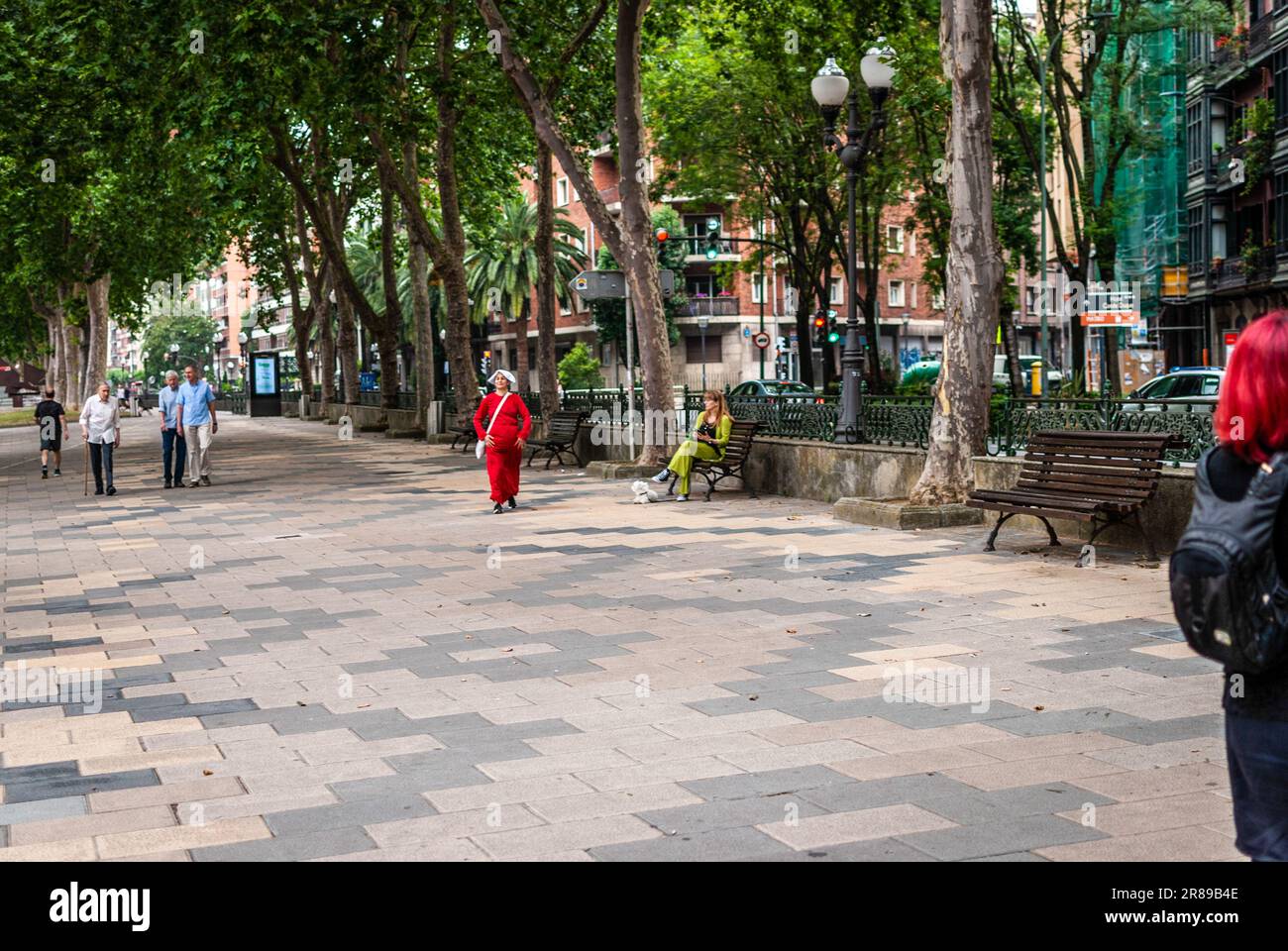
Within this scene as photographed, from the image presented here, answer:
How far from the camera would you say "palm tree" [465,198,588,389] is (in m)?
74.9

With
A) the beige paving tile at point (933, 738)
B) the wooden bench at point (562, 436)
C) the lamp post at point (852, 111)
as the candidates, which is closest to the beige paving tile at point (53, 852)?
the beige paving tile at point (933, 738)

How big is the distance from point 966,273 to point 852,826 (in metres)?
9.60

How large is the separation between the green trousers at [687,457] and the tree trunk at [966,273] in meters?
4.19

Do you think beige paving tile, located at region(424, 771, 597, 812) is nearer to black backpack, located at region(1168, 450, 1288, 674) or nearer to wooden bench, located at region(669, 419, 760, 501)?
black backpack, located at region(1168, 450, 1288, 674)

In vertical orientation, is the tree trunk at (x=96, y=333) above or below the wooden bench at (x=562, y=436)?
above

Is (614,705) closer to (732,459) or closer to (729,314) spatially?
(732,459)

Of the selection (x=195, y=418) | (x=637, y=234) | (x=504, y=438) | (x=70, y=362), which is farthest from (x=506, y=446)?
(x=70, y=362)

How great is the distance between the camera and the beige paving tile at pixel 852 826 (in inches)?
193

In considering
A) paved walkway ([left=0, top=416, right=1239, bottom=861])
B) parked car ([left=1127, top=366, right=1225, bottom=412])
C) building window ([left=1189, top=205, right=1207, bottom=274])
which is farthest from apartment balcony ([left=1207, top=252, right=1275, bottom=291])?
paved walkway ([left=0, top=416, right=1239, bottom=861])

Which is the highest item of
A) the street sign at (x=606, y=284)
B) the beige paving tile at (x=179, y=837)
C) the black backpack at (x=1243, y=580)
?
the street sign at (x=606, y=284)

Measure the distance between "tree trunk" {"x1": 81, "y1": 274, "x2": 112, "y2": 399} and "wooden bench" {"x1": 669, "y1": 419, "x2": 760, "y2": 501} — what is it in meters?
36.7

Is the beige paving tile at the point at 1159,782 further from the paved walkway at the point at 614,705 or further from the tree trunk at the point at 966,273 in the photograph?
the tree trunk at the point at 966,273
